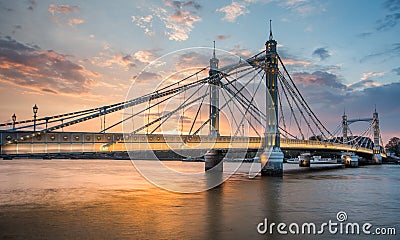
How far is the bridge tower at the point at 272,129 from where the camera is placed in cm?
5041

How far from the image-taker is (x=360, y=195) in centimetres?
3597

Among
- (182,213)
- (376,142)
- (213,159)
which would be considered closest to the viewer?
(182,213)

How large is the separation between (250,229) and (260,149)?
34.5 meters

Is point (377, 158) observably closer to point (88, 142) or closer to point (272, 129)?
point (272, 129)

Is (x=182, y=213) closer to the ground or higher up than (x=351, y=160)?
higher up

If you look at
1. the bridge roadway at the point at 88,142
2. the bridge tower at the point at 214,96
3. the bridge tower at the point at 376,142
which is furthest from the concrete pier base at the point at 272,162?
the bridge tower at the point at 376,142

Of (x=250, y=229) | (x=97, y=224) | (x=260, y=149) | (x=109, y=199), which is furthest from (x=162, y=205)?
(x=260, y=149)

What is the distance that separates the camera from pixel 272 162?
5100cm

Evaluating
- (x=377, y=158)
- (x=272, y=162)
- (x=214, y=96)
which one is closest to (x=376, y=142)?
(x=377, y=158)

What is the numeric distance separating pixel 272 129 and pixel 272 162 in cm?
423

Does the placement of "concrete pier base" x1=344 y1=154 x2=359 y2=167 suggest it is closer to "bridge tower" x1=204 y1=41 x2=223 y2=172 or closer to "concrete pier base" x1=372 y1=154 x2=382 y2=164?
"concrete pier base" x1=372 y1=154 x2=382 y2=164

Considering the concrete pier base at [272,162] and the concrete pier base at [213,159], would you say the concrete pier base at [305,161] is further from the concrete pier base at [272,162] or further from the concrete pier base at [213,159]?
the concrete pier base at [272,162]

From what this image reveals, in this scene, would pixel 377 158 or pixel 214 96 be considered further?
pixel 377 158

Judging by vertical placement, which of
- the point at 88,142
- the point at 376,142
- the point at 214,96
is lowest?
the point at 376,142
